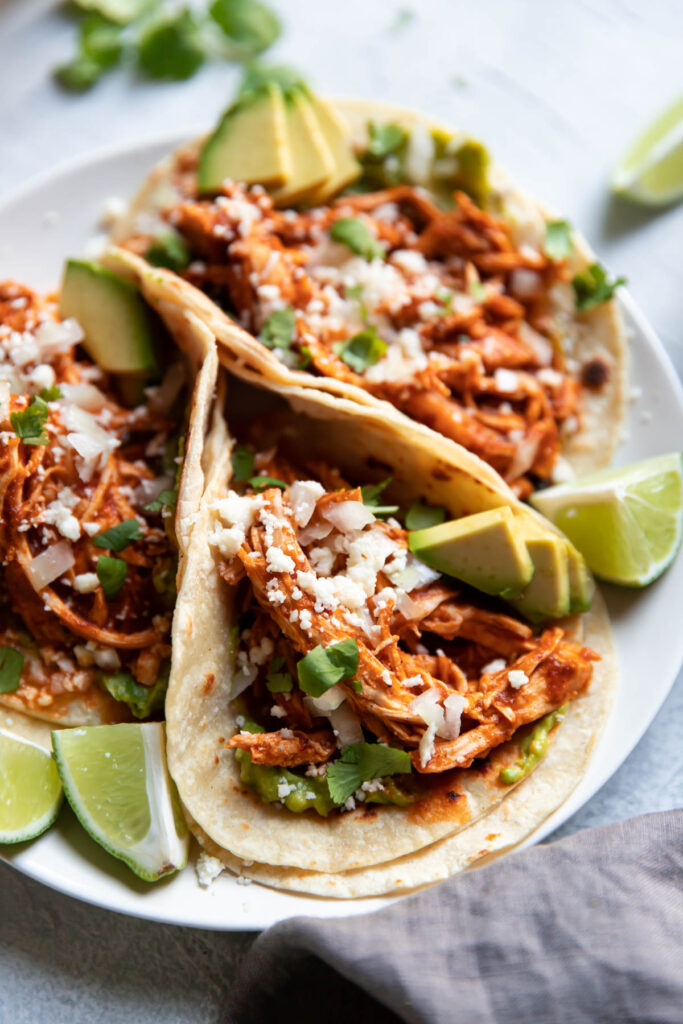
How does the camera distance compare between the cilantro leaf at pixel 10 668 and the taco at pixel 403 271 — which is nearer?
the cilantro leaf at pixel 10 668

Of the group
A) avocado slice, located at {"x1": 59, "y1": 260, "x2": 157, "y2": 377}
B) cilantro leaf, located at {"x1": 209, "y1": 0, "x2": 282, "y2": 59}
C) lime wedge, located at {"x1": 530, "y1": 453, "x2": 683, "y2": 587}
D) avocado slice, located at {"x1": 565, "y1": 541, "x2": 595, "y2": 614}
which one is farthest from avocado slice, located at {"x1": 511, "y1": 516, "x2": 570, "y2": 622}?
cilantro leaf, located at {"x1": 209, "y1": 0, "x2": 282, "y2": 59}

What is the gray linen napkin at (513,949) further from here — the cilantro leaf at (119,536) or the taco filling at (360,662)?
the cilantro leaf at (119,536)

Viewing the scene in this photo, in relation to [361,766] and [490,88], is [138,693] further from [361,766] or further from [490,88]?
[490,88]

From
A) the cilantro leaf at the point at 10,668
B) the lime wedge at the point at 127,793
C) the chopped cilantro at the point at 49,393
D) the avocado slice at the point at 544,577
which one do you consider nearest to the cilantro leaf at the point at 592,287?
the avocado slice at the point at 544,577

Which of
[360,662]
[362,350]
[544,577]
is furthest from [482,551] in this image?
[362,350]

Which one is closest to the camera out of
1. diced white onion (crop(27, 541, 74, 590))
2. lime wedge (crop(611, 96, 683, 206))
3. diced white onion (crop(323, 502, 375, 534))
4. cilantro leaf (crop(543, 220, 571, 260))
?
diced white onion (crop(323, 502, 375, 534))

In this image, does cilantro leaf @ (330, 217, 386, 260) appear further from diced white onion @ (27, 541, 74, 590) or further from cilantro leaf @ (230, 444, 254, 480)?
diced white onion @ (27, 541, 74, 590)
